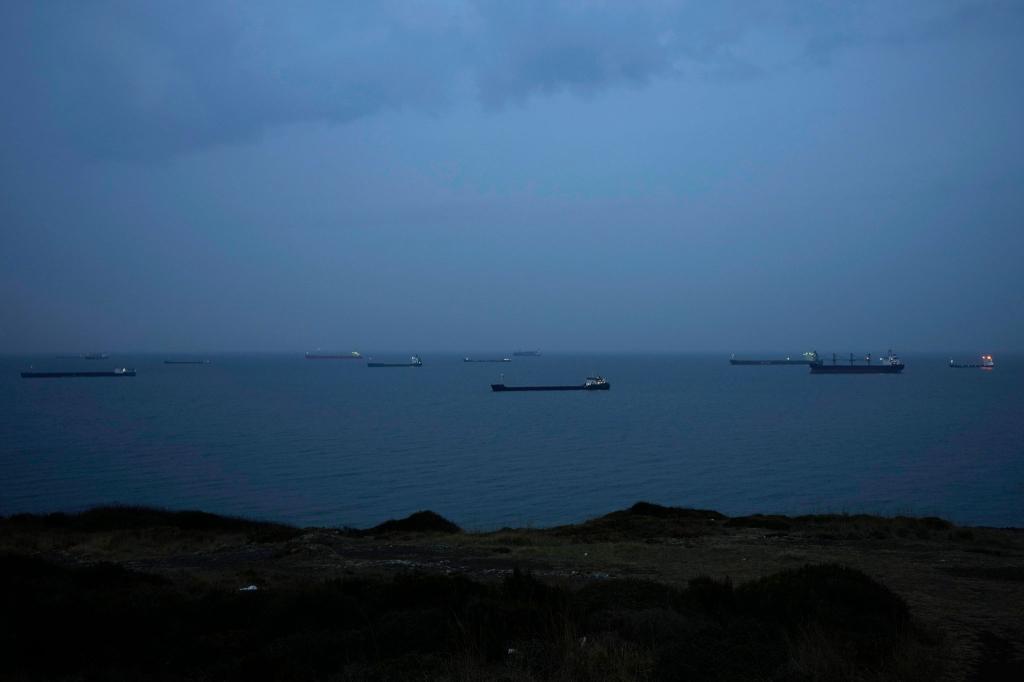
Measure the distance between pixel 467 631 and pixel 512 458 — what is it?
4431cm

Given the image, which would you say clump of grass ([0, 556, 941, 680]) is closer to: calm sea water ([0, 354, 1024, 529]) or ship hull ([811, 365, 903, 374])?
calm sea water ([0, 354, 1024, 529])

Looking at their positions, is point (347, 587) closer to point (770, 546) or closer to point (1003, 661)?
point (1003, 661)

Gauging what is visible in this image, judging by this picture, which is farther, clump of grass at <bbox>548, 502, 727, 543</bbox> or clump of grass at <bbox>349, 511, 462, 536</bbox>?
clump of grass at <bbox>349, 511, 462, 536</bbox>

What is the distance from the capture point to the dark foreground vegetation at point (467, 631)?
7656 millimetres

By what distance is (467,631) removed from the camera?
8.62m

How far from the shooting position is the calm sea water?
124 ft

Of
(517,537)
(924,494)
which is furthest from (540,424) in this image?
(517,537)

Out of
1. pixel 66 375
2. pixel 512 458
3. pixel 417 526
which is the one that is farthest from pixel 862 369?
pixel 66 375

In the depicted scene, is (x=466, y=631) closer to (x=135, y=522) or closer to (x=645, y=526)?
(x=645, y=526)

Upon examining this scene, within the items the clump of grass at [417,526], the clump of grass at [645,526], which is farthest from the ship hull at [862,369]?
the clump of grass at [417,526]

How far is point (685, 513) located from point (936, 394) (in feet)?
338

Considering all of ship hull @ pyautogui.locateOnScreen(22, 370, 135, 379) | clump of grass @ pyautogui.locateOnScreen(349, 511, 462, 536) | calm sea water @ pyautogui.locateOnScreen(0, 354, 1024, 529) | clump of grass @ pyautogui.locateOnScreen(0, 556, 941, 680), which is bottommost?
calm sea water @ pyautogui.locateOnScreen(0, 354, 1024, 529)

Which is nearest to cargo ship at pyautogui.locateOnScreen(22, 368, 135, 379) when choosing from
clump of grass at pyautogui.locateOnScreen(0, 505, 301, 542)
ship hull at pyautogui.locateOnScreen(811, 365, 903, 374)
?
ship hull at pyautogui.locateOnScreen(811, 365, 903, 374)

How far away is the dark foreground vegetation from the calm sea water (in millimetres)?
21446
